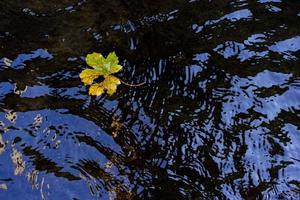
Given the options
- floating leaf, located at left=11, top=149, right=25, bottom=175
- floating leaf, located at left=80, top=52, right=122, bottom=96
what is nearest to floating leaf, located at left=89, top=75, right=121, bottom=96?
floating leaf, located at left=80, top=52, right=122, bottom=96

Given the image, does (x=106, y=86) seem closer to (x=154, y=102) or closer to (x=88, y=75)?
(x=88, y=75)

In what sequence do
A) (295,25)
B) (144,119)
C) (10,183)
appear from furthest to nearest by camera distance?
(295,25), (144,119), (10,183)

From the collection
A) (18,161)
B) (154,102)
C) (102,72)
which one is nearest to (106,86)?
(102,72)

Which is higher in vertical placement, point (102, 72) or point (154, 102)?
point (102, 72)

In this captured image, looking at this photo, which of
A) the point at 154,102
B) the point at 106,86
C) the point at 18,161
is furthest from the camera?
the point at 106,86

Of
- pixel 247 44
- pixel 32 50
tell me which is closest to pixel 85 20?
pixel 32 50

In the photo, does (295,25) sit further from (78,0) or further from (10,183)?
(10,183)

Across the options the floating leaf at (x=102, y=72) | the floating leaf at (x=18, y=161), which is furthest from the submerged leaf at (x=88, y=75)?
the floating leaf at (x=18, y=161)
